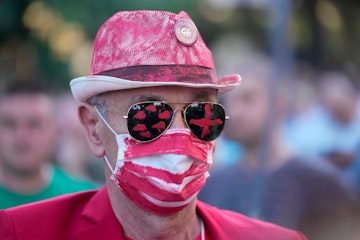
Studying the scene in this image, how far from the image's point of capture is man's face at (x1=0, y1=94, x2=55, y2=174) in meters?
6.11

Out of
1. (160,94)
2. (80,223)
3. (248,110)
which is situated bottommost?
(248,110)

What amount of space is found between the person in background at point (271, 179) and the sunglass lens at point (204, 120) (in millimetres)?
2800

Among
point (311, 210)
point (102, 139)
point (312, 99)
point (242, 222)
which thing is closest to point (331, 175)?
point (311, 210)

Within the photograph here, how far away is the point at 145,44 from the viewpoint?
3.06 m

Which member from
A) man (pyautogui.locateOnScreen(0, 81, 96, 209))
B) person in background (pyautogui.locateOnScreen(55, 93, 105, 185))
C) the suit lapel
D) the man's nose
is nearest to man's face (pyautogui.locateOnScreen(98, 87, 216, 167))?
the man's nose

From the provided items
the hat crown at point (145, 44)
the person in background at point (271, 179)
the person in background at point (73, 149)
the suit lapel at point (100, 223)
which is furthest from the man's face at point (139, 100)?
the person in background at point (73, 149)

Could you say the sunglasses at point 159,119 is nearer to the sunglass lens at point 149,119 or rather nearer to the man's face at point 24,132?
the sunglass lens at point 149,119

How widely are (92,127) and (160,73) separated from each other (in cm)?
47

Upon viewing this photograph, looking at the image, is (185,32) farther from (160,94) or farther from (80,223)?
(80,223)

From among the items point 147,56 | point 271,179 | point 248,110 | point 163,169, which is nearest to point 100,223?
point 163,169

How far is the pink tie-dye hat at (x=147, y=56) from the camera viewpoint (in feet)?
9.91

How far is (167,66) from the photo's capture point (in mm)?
3037

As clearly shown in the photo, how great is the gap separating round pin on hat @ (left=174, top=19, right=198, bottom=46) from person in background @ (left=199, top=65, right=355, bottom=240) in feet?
9.62

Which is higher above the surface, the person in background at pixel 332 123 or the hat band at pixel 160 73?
the hat band at pixel 160 73
